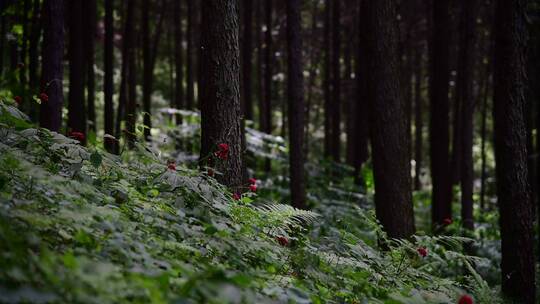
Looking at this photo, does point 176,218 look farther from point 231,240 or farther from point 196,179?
point 196,179

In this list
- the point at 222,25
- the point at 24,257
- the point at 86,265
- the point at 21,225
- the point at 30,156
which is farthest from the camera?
the point at 222,25

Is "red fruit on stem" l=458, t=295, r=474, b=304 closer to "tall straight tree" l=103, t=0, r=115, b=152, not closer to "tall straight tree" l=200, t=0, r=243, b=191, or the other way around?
"tall straight tree" l=200, t=0, r=243, b=191

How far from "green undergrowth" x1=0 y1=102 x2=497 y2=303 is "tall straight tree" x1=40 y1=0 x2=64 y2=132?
234cm

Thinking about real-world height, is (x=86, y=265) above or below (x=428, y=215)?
above

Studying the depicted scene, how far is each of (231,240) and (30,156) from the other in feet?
5.95

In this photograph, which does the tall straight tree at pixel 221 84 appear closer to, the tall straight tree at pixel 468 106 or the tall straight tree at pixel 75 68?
the tall straight tree at pixel 75 68

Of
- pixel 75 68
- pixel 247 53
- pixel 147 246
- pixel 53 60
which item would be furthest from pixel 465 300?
pixel 247 53

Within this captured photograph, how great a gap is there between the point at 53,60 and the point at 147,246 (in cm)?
481

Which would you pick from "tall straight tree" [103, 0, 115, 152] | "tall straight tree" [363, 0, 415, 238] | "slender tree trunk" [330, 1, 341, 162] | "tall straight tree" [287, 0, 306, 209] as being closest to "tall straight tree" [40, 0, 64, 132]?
"tall straight tree" [363, 0, 415, 238]

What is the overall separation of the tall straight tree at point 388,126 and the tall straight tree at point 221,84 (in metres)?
2.68

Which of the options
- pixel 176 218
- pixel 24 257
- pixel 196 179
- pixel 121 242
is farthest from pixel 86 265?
pixel 196 179

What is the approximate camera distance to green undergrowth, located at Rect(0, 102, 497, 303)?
2.35 metres

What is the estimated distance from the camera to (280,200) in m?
12.3

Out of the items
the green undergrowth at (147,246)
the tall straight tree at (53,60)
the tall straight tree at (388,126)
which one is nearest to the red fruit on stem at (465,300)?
the green undergrowth at (147,246)
